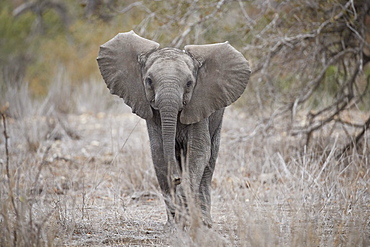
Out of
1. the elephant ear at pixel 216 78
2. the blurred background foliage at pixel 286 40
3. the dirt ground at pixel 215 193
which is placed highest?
the blurred background foliage at pixel 286 40

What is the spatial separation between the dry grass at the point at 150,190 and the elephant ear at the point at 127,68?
0.62 meters

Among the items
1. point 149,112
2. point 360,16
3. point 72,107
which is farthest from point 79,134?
point 149,112

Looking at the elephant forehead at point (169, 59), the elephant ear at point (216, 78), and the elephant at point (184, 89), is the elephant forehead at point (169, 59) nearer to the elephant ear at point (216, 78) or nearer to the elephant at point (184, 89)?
the elephant at point (184, 89)

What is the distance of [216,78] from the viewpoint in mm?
4664

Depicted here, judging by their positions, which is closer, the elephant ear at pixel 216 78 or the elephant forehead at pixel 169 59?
the elephant forehead at pixel 169 59

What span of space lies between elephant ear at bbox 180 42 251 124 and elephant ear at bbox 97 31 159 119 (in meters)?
0.37

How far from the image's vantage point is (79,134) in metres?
11.7

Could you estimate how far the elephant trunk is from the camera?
4.16m

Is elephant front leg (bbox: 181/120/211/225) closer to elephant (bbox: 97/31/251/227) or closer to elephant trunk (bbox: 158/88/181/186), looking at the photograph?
elephant (bbox: 97/31/251/227)

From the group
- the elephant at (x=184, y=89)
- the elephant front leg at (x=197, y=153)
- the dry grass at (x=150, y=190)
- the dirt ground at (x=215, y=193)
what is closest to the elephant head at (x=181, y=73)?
the elephant at (x=184, y=89)

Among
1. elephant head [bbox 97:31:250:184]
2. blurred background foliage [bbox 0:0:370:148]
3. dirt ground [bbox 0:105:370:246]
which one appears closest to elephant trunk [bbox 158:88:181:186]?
elephant head [bbox 97:31:250:184]

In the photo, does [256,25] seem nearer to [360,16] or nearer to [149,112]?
[360,16]

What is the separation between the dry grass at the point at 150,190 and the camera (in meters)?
3.57

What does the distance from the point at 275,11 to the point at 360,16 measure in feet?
3.67
